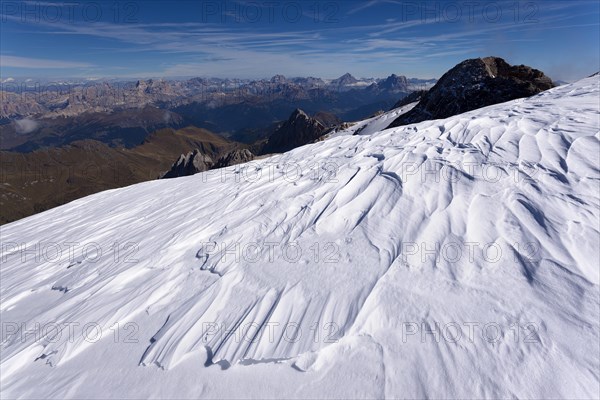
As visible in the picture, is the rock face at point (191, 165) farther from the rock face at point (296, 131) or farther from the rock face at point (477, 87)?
the rock face at point (477, 87)

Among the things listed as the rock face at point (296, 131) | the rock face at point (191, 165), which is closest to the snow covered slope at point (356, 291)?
the rock face at point (191, 165)

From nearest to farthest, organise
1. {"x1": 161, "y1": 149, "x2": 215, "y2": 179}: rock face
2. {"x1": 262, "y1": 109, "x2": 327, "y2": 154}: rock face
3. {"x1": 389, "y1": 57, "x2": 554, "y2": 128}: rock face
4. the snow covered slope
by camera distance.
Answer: the snow covered slope, {"x1": 389, "y1": 57, "x2": 554, "y2": 128}: rock face, {"x1": 161, "y1": 149, "x2": 215, "y2": 179}: rock face, {"x1": 262, "y1": 109, "x2": 327, "y2": 154}: rock face

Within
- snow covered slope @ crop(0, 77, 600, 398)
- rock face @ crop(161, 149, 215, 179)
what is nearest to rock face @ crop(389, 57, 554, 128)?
snow covered slope @ crop(0, 77, 600, 398)

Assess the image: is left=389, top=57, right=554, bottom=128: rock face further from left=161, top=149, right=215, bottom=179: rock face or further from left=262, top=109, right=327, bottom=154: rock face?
left=262, top=109, right=327, bottom=154: rock face

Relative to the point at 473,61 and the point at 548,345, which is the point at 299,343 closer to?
the point at 548,345

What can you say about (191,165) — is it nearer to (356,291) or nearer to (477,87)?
(477,87)

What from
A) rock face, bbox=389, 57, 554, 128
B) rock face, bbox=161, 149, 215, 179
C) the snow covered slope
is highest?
rock face, bbox=389, 57, 554, 128
